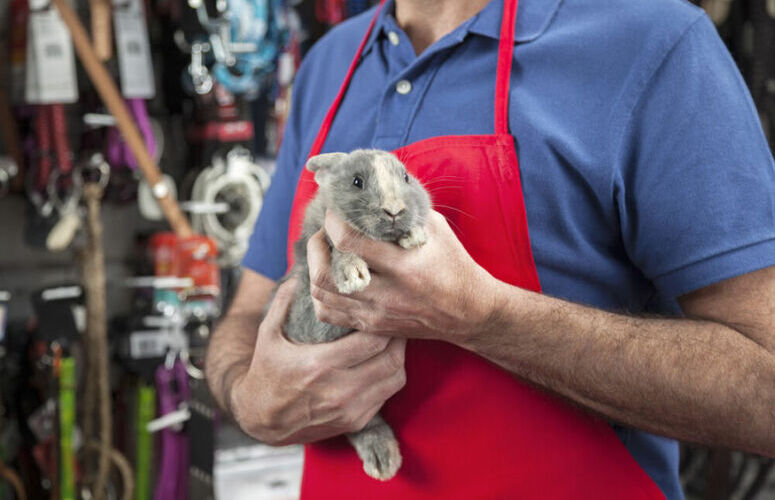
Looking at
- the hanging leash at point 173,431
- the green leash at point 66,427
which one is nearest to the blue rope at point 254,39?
the hanging leash at point 173,431

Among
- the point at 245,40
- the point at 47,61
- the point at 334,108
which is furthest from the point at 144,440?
the point at 334,108

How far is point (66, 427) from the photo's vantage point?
244cm

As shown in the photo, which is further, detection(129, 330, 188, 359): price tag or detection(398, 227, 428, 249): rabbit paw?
detection(129, 330, 188, 359): price tag

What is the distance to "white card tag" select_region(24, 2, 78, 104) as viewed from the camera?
2.50m

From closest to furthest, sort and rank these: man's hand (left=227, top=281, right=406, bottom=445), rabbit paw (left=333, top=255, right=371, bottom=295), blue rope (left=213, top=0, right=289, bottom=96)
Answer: rabbit paw (left=333, top=255, right=371, bottom=295)
man's hand (left=227, top=281, right=406, bottom=445)
blue rope (left=213, top=0, right=289, bottom=96)

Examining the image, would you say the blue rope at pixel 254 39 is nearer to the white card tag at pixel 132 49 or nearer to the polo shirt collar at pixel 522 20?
the white card tag at pixel 132 49

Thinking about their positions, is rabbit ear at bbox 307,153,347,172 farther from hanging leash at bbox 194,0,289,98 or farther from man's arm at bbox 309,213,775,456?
hanging leash at bbox 194,0,289,98

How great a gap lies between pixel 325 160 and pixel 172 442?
6.67ft

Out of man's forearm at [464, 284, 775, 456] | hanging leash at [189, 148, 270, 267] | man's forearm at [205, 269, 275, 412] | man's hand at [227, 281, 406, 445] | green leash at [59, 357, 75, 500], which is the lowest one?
green leash at [59, 357, 75, 500]

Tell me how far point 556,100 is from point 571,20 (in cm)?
15

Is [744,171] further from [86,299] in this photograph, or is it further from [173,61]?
[173,61]

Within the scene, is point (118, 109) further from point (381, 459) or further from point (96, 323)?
point (381, 459)

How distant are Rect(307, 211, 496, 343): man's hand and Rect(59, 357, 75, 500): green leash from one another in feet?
5.81

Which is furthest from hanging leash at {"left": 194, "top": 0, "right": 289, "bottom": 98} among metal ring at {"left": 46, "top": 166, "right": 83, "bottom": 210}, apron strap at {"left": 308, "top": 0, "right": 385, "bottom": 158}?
apron strap at {"left": 308, "top": 0, "right": 385, "bottom": 158}
